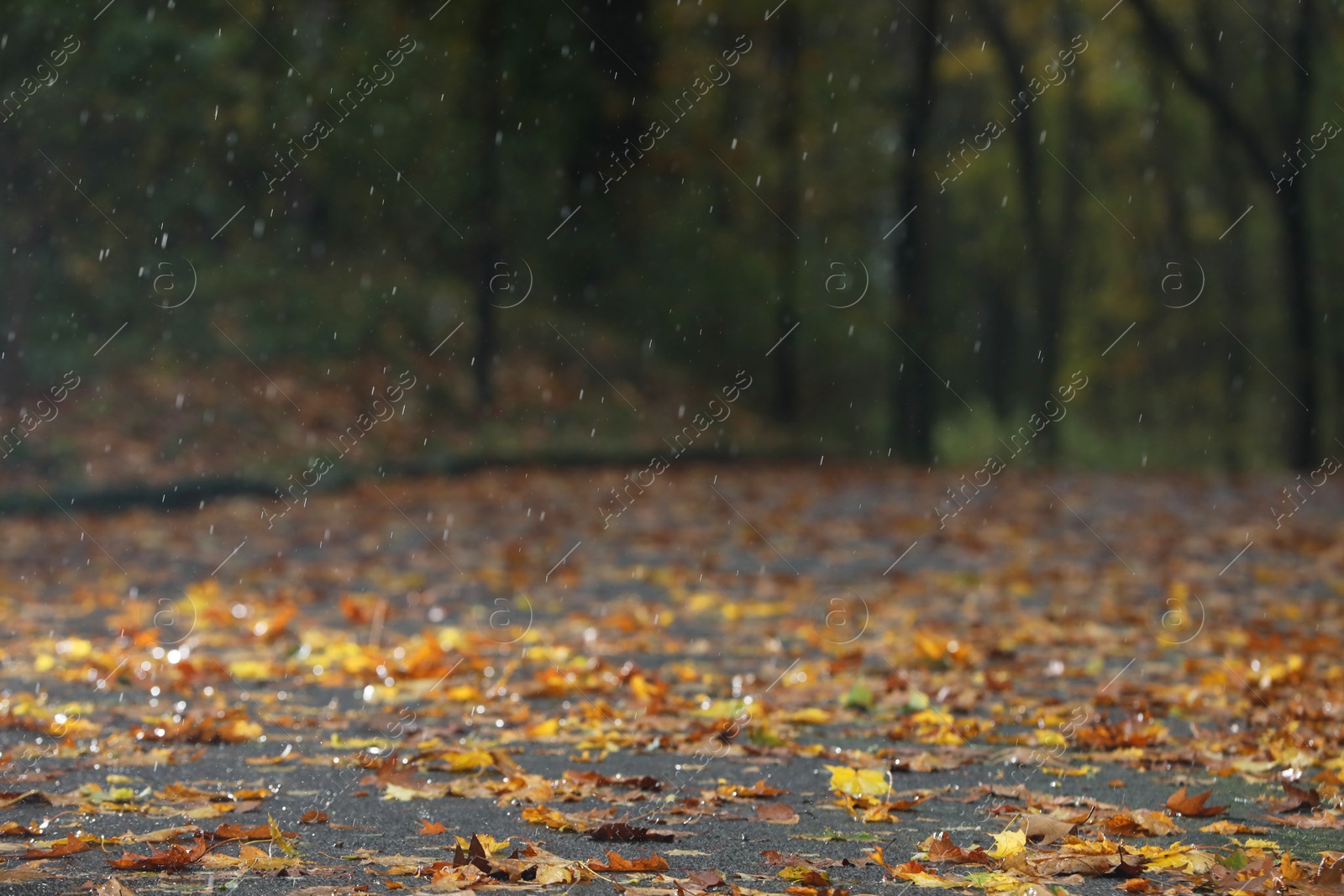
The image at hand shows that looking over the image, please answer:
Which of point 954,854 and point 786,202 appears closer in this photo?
point 954,854

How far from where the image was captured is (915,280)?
2292cm

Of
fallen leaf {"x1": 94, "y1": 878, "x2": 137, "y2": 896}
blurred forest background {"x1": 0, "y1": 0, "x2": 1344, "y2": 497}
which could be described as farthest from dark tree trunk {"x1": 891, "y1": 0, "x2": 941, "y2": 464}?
fallen leaf {"x1": 94, "y1": 878, "x2": 137, "y2": 896}

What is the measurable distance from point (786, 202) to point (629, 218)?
2797 mm

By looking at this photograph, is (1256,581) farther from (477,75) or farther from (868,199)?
(868,199)

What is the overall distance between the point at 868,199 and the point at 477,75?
48.1 ft

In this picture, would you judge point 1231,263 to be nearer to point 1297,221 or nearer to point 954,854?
point 1297,221

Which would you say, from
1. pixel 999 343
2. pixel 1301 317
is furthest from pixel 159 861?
pixel 999 343

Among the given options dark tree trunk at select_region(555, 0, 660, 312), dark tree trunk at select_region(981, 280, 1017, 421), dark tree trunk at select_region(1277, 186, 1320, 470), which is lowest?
dark tree trunk at select_region(1277, 186, 1320, 470)

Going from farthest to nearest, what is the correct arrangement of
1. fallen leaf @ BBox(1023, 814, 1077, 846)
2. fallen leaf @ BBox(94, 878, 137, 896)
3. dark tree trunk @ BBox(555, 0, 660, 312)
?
1. dark tree trunk @ BBox(555, 0, 660, 312)
2. fallen leaf @ BBox(1023, 814, 1077, 846)
3. fallen leaf @ BBox(94, 878, 137, 896)

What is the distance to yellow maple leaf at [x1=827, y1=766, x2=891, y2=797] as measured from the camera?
178 inches

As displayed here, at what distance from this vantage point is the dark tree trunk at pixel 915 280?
22031 mm

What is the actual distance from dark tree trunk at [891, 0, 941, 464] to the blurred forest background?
0.07m

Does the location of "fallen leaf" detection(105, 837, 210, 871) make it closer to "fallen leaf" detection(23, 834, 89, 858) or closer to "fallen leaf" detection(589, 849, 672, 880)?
"fallen leaf" detection(23, 834, 89, 858)

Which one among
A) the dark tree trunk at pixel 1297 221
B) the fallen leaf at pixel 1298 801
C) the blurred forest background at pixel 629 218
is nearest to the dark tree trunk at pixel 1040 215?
the blurred forest background at pixel 629 218
